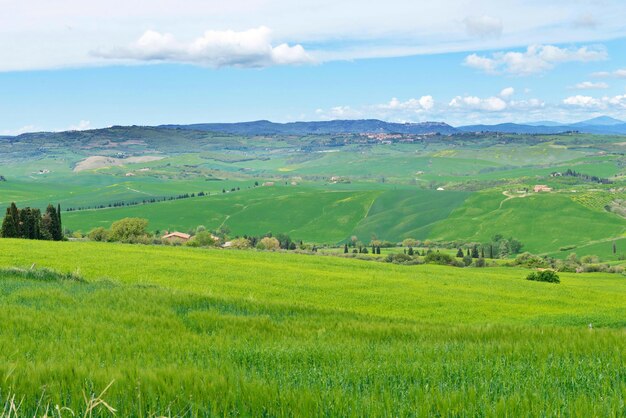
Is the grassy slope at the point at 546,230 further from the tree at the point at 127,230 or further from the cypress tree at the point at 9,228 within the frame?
the cypress tree at the point at 9,228

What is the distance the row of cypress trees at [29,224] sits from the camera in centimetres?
7106

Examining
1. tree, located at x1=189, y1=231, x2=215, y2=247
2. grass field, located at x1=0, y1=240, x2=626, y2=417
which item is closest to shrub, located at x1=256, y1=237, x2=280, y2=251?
tree, located at x1=189, y1=231, x2=215, y2=247

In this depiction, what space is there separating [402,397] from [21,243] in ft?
174

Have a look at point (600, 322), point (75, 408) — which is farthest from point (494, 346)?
point (600, 322)

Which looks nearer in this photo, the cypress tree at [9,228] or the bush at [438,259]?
the cypress tree at [9,228]

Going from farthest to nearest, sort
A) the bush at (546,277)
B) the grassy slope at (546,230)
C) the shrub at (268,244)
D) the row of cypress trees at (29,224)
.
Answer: the grassy slope at (546,230) < the shrub at (268,244) < the row of cypress trees at (29,224) < the bush at (546,277)

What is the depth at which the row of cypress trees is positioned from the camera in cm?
7106

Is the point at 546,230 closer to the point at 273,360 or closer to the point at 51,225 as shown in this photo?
the point at 51,225

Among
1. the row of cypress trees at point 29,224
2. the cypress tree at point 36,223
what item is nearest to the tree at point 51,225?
the row of cypress trees at point 29,224

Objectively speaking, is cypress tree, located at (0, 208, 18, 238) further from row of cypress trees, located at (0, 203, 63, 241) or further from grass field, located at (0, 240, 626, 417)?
grass field, located at (0, 240, 626, 417)

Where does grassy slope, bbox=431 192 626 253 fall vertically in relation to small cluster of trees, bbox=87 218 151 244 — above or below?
below

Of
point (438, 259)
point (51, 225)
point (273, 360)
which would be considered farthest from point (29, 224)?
point (273, 360)

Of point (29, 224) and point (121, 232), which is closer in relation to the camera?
point (29, 224)

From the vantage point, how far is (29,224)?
240 feet
